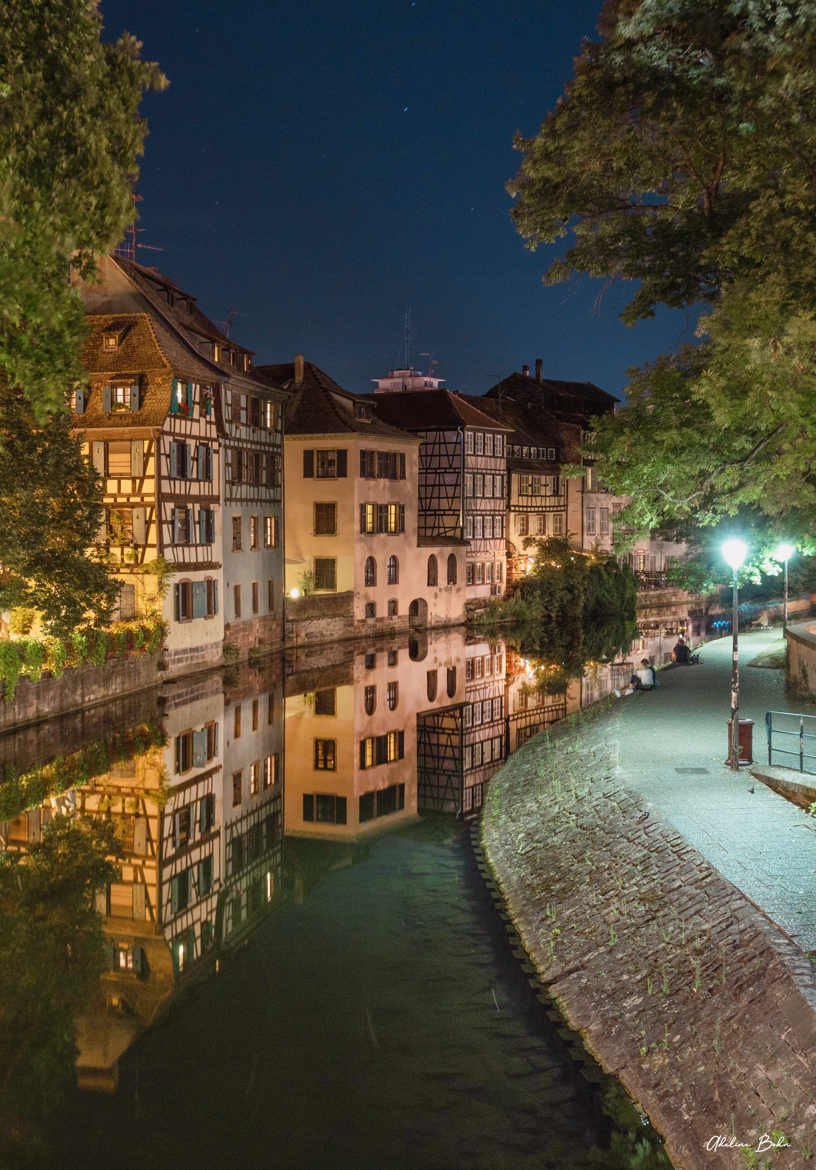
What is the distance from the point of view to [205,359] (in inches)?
1540

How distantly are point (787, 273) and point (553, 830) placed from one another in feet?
29.3

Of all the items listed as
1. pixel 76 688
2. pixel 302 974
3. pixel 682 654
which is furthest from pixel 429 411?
pixel 302 974

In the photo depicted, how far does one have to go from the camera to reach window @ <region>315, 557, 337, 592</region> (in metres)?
49.4

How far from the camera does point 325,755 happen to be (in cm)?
2694

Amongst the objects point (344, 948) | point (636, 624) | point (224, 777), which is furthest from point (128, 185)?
point (636, 624)

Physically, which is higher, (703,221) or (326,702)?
(703,221)

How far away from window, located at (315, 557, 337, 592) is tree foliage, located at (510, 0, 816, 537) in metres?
29.5

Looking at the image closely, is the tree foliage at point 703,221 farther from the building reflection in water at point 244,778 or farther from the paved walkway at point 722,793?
the building reflection in water at point 244,778

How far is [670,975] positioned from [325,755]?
16.6m

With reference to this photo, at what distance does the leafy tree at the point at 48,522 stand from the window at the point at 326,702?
708cm

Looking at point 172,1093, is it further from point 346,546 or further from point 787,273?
point 346,546

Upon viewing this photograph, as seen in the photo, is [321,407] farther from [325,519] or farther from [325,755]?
[325,755]

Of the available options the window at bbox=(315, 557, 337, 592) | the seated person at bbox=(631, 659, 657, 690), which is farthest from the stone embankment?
the window at bbox=(315, 557, 337, 592)

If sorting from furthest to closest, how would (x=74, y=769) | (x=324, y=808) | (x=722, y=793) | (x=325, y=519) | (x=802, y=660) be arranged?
1. (x=325, y=519)
2. (x=802, y=660)
3. (x=74, y=769)
4. (x=324, y=808)
5. (x=722, y=793)
